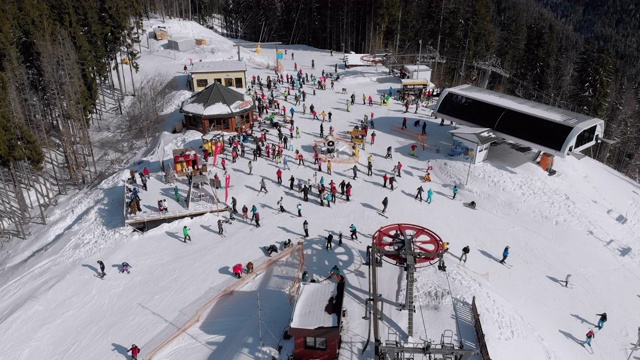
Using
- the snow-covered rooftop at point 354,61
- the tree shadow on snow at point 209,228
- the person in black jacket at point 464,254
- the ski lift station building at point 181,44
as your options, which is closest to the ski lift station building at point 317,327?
the person in black jacket at point 464,254

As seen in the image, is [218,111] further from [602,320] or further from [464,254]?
[602,320]

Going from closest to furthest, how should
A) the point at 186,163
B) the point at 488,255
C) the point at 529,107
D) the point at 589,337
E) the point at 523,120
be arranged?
the point at 589,337 → the point at 488,255 → the point at 186,163 → the point at 523,120 → the point at 529,107

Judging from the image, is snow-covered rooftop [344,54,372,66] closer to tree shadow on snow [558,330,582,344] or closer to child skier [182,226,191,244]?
child skier [182,226,191,244]

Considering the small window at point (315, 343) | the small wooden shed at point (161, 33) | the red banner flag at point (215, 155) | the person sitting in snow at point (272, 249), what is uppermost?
the small wooden shed at point (161, 33)

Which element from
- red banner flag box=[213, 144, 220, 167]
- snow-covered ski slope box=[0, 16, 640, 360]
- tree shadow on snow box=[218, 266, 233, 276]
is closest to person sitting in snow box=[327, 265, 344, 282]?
snow-covered ski slope box=[0, 16, 640, 360]

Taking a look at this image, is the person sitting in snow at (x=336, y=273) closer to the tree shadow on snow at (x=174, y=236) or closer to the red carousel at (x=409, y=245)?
the red carousel at (x=409, y=245)

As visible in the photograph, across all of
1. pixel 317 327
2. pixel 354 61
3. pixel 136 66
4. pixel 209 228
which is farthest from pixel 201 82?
pixel 317 327
